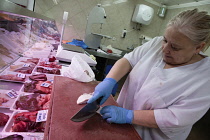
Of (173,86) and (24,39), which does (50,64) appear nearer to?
(24,39)

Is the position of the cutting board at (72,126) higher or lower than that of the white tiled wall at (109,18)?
lower

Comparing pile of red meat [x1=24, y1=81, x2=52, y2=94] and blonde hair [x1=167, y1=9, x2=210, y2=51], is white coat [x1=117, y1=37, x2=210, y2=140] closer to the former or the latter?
blonde hair [x1=167, y1=9, x2=210, y2=51]

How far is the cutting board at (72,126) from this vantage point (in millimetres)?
713

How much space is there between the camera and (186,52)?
41.0 inches

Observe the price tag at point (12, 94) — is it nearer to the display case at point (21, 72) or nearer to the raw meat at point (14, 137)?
the display case at point (21, 72)

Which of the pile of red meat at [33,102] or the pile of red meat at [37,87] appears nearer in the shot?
the pile of red meat at [33,102]

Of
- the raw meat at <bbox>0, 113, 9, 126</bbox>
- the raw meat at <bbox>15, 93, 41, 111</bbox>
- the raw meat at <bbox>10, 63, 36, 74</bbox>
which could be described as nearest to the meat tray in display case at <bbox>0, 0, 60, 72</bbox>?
the raw meat at <bbox>10, 63, 36, 74</bbox>

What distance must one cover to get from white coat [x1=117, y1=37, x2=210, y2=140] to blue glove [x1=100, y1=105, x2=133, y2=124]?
0.18 metres

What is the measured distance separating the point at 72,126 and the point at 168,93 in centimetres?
69

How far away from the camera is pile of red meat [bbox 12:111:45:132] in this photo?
39.9 inches

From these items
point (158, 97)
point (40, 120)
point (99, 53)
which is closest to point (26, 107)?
point (40, 120)

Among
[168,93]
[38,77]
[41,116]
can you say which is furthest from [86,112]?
[38,77]

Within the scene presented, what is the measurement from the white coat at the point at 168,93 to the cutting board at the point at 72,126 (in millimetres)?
260

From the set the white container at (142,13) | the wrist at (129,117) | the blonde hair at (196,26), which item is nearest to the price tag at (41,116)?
the wrist at (129,117)
